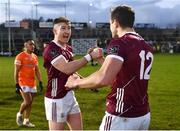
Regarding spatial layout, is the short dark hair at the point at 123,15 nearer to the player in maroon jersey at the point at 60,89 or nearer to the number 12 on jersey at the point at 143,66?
the number 12 on jersey at the point at 143,66

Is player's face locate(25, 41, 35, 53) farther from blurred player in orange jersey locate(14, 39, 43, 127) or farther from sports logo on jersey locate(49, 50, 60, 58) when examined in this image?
sports logo on jersey locate(49, 50, 60, 58)

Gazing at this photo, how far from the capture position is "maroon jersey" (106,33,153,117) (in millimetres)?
4594

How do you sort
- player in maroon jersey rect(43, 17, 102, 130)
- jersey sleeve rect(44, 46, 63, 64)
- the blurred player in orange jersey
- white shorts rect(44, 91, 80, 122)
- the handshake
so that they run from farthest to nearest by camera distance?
the blurred player in orange jersey < white shorts rect(44, 91, 80, 122) < player in maroon jersey rect(43, 17, 102, 130) < jersey sleeve rect(44, 46, 63, 64) < the handshake

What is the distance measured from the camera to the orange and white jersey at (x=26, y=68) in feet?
39.1

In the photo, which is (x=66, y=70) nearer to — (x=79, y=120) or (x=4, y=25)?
(x=79, y=120)

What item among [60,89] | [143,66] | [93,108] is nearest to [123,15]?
[143,66]

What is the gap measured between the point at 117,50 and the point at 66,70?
1.64m

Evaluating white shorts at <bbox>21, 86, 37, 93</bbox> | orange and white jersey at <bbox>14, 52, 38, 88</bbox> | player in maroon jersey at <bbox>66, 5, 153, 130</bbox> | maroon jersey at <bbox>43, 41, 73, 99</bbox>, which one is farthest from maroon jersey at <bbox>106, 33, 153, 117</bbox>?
orange and white jersey at <bbox>14, 52, 38, 88</bbox>

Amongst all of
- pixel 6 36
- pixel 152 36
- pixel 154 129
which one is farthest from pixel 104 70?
pixel 152 36

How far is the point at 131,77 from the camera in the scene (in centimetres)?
467

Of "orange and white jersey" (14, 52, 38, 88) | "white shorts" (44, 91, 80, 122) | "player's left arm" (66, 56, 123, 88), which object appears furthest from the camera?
"orange and white jersey" (14, 52, 38, 88)

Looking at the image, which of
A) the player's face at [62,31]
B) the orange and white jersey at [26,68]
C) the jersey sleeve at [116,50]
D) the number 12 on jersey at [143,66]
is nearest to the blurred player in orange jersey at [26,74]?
the orange and white jersey at [26,68]

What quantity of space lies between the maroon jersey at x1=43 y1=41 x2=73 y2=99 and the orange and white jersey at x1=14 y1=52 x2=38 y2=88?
15.8ft

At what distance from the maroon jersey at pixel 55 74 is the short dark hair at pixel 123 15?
218 centimetres
